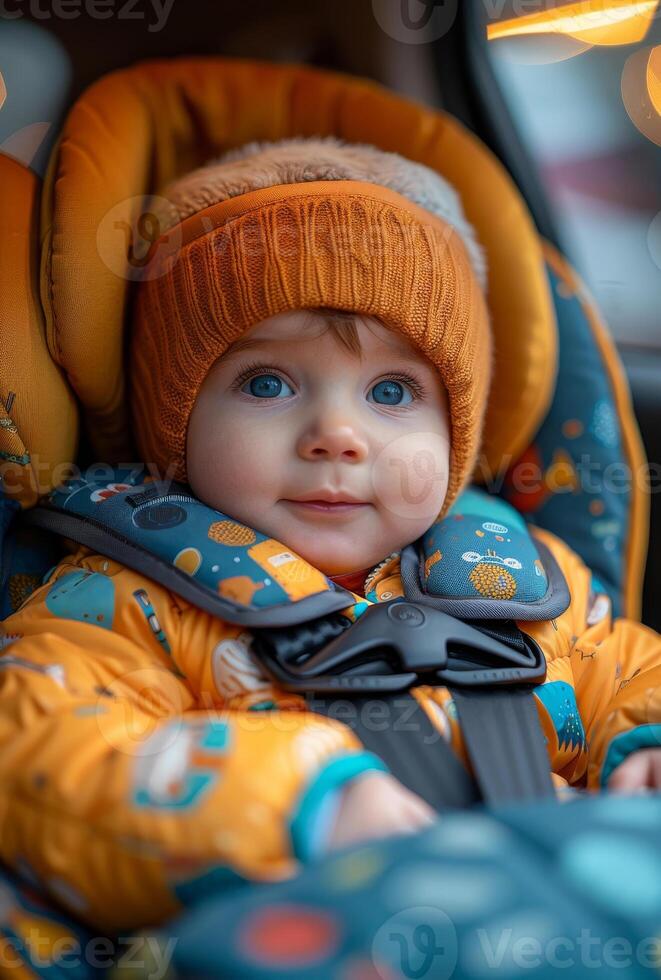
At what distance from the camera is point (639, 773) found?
88cm

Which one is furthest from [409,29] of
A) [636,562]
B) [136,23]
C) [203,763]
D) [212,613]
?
[203,763]

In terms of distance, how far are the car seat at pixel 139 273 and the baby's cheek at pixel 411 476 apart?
25 cm

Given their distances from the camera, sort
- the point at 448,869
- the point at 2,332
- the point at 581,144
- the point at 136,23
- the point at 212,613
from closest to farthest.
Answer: the point at 448,869 < the point at 212,613 < the point at 2,332 < the point at 136,23 < the point at 581,144

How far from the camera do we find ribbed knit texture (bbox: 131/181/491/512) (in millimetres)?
1020

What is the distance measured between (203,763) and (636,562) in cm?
80

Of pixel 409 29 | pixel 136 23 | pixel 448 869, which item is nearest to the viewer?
pixel 448 869

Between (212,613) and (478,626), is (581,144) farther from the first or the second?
(212,613)

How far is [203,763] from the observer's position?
2.31 ft

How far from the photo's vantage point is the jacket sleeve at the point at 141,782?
66 centimetres

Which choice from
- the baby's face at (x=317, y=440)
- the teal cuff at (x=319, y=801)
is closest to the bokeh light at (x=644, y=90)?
the baby's face at (x=317, y=440)
